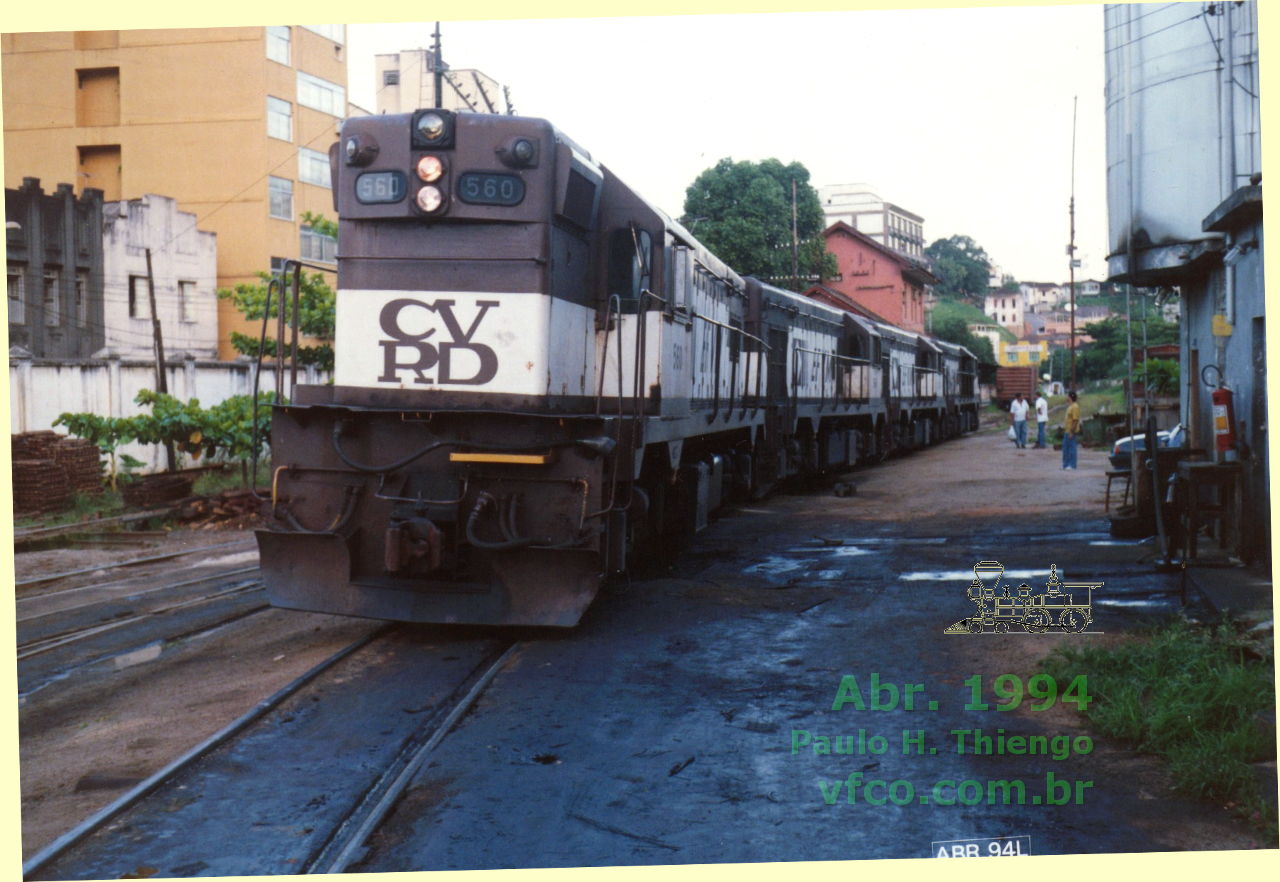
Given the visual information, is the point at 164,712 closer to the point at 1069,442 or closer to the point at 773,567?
the point at 773,567

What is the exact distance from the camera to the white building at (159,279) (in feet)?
38.7

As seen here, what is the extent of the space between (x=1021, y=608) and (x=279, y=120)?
25.3ft

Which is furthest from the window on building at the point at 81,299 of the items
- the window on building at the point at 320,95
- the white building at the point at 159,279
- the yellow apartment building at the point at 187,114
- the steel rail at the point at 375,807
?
the steel rail at the point at 375,807

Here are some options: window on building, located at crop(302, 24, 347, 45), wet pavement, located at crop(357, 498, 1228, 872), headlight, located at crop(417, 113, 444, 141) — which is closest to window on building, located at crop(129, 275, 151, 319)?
headlight, located at crop(417, 113, 444, 141)

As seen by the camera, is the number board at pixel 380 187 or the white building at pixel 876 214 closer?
the number board at pixel 380 187

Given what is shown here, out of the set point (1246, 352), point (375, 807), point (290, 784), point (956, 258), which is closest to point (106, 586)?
point (290, 784)

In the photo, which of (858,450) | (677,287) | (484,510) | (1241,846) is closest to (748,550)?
(677,287)

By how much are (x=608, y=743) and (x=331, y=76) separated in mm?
4701

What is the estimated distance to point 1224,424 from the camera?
9.07 meters

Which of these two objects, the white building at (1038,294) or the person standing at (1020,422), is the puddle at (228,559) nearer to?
the white building at (1038,294)

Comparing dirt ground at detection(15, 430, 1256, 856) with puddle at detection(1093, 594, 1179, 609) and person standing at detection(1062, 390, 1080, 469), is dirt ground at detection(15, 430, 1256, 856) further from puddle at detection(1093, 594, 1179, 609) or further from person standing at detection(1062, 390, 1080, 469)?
person standing at detection(1062, 390, 1080, 469)

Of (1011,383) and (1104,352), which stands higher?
(1104,352)

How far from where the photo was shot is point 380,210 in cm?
740

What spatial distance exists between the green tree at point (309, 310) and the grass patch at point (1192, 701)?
1108 cm
